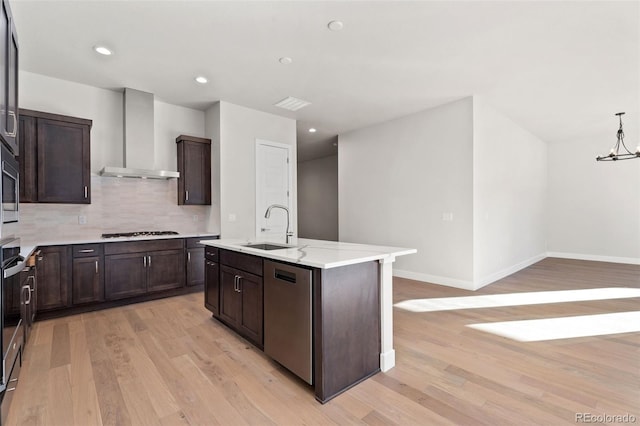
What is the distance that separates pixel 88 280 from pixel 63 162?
145 centimetres

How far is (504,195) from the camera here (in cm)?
525

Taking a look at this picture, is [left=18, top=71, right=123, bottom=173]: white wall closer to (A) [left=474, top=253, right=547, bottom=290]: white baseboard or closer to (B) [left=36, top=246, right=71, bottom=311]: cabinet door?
(B) [left=36, top=246, right=71, bottom=311]: cabinet door

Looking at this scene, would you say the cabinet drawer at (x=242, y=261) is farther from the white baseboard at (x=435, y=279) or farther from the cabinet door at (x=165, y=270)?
the white baseboard at (x=435, y=279)

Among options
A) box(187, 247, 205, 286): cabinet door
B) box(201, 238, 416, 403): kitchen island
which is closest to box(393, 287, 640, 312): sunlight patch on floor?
box(201, 238, 416, 403): kitchen island

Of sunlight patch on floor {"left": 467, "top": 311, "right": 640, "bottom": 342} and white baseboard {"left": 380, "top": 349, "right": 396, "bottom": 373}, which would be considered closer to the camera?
white baseboard {"left": 380, "top": 349, "right": 396, "bottom": 373}

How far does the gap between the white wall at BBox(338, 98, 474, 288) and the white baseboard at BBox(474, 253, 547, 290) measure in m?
0.27

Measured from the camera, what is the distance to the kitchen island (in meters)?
1.82

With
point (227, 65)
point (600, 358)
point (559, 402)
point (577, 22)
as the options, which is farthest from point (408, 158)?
point (559, 402)

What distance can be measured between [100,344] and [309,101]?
3.97 metres

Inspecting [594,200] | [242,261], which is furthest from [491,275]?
[594,200]

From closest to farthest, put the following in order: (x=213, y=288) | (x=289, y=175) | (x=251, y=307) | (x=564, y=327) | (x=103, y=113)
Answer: (x=251, y=307) < (x=564, y=327) < (x=213, y=288) < (x=103, y=113) < (x=289, y=175)

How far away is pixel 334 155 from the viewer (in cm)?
920

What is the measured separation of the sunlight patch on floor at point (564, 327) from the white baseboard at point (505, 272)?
1286 mm

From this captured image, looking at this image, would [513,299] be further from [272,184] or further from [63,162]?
[63,162]
